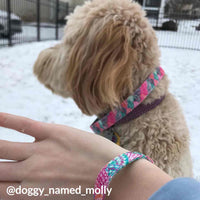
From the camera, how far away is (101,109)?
1.75 m

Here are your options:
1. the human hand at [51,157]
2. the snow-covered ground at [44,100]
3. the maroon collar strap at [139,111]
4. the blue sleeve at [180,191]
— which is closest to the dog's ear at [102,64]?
the maroon collar strap at [139,111]

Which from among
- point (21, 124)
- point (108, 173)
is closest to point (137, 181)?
point (108, 173)

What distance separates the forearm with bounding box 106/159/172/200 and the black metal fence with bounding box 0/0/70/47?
610 centimetres

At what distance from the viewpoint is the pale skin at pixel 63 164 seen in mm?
792

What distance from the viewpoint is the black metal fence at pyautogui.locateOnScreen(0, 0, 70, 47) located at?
9266mm

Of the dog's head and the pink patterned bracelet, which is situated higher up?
the dog's head

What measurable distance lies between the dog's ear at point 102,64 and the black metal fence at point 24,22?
16.7 ft

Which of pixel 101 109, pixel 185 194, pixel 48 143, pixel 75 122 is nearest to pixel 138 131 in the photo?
pixel 101 109

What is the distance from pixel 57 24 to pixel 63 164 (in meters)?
13.4

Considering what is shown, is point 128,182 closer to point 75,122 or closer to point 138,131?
point 138,131

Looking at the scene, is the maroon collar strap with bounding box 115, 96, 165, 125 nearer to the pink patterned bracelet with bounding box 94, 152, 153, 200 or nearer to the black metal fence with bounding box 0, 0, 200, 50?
the pink patterned bracelet with bounding box 94, 152, 153, 200

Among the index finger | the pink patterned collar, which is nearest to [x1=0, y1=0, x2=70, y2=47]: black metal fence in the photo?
the pink patterned collar

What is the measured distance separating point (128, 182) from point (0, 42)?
973cm

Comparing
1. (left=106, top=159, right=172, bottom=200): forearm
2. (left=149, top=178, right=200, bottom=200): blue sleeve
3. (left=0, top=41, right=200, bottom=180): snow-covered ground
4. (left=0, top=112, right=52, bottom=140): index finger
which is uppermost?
(left=0, top=112, right=52, bottom=140): index finger
